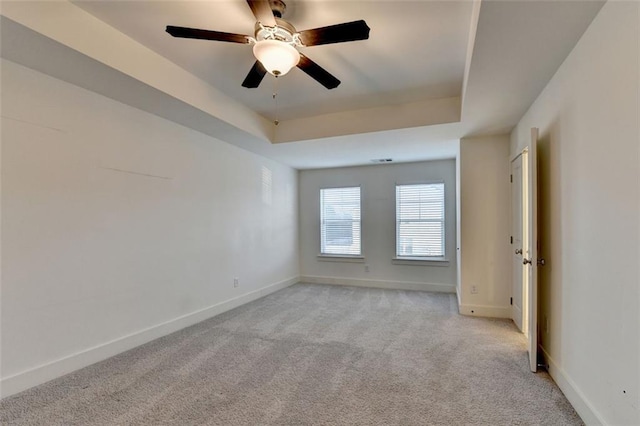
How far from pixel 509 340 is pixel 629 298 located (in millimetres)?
1955

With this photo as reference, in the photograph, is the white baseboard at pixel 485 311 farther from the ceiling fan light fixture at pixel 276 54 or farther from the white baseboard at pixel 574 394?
the ceiling fan light fixture at pixel 276 54

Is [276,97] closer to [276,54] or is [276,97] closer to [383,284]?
[276,54]

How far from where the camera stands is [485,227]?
13.0ft

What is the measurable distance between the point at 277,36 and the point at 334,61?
2.69 feet

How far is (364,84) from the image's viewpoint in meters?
3.14

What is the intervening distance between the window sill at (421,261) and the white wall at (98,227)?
2.89 meters

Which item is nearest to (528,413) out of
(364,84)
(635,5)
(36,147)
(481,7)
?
(635,5)

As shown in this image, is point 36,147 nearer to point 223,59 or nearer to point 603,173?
point 223,59

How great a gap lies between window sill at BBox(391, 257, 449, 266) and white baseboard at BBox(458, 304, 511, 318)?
132 centimetres

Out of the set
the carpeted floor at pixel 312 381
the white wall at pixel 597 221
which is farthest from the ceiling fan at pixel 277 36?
the carpeted floor at pixel 312 381

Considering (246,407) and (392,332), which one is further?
(392,332)

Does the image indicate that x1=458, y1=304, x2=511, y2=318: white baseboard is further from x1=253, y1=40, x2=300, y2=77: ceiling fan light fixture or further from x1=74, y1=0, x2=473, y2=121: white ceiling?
x1=253, y1=40, x2=300, y2=77: ceiling fan light fixture

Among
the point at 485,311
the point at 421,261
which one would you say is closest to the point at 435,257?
the point at 421,261

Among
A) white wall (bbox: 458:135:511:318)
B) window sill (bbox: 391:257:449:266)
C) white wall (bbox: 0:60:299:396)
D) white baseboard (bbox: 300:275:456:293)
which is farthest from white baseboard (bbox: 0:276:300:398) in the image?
white wall (bbox: 458:135:511:318)
